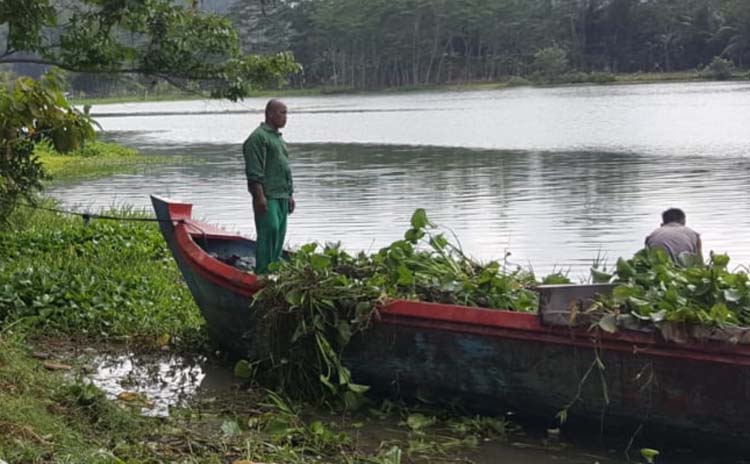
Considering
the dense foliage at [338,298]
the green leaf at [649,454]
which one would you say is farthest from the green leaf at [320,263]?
the green leaf at [649,454]

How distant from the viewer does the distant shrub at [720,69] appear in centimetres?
7944

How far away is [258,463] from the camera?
5375 mm

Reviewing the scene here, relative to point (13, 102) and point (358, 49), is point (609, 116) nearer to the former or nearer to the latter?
point (13, 102)

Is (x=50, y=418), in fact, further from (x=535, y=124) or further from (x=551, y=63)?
(x=551, y=63)

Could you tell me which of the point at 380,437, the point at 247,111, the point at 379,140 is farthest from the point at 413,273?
the point at 247,111

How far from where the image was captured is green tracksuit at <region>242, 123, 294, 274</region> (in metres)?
8.30

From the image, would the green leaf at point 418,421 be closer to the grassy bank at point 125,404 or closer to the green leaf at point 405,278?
the grassy bank at point 125,404

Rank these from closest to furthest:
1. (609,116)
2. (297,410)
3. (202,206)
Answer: (297,410), (202,206), (609,116)

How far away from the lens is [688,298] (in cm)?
607

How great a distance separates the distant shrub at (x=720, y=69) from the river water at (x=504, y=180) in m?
31.2

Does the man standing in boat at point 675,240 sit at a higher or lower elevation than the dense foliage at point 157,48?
lower

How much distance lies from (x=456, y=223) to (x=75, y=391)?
37.8 feet

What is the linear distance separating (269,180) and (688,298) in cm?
363

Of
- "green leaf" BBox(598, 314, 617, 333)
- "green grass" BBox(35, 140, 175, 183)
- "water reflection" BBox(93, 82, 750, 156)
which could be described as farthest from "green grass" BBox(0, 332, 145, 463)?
"water reflection" BBox(93, 82, 750, 156)
